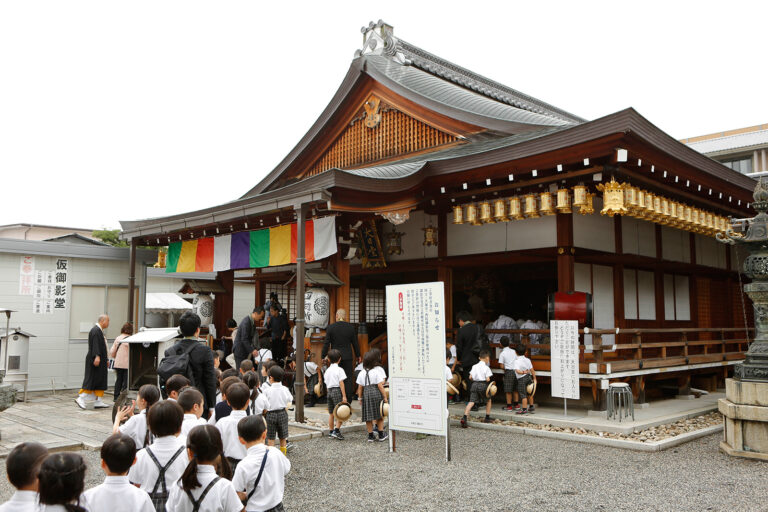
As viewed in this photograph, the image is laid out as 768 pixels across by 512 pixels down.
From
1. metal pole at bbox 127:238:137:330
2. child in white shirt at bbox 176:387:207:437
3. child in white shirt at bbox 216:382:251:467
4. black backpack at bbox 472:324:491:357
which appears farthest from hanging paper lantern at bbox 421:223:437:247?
child in white shirt at bbox 176:387:207:437

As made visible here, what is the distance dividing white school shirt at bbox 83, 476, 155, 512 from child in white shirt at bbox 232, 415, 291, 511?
831mm

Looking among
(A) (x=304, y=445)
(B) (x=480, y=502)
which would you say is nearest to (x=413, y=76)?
(A) (x=304, y=445)

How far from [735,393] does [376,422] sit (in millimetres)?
4602

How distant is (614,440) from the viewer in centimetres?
766

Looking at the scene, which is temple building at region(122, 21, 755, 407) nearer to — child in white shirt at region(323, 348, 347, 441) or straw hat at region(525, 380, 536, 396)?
straw hat at region(525, 380, 536, 396)

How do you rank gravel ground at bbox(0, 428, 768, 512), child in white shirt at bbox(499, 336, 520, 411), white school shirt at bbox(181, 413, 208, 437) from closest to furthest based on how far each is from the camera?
1. white school shirt at bbox(181, 413, 208, 437)
2. gravel ground at bbox(0, 428, 768, 512)
3. child in white shirt at bbox(499, 336, 520, 411)

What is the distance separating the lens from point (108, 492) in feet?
9.37

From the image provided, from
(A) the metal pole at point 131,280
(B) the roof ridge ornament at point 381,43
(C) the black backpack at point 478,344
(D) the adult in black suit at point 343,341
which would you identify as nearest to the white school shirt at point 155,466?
(D) the adult in black suit at point 343,341

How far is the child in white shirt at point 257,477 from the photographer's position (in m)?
3.66

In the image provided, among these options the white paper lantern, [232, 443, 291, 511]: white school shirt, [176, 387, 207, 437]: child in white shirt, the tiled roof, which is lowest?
[232, 443, 291, 511]: white school shirt

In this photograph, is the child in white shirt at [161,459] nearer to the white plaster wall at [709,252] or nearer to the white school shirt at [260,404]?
the white school shirt at [260,404]

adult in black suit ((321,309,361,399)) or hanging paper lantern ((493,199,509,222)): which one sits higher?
hanging paper lantern ((493,199,509,222))

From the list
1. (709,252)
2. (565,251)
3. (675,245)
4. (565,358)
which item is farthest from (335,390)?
(709,252)

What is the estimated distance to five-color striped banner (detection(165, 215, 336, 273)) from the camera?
1047 centimetres
